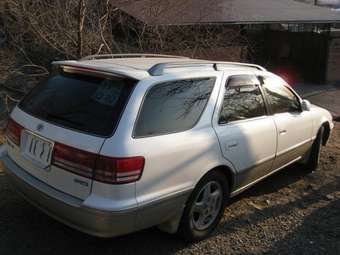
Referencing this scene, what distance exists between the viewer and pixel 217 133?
3.80 m

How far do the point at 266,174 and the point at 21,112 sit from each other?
2.56 m

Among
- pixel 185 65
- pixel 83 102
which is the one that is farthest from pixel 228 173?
A: pixel 83 102

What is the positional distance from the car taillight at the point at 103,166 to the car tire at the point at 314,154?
3.33 metres

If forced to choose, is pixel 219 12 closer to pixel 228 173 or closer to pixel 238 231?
pixel 228 173

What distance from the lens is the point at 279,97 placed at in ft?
16.0

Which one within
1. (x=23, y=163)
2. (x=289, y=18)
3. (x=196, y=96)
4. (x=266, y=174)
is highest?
(x=289, y=18)

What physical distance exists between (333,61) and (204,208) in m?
12.1

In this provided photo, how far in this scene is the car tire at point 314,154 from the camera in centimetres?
575

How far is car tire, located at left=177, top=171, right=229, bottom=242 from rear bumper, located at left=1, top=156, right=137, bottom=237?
0.62 metres

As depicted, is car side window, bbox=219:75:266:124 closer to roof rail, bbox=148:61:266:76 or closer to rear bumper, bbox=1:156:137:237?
roof rail, bbox=148:61:266:76

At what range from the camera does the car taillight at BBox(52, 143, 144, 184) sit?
3.02m

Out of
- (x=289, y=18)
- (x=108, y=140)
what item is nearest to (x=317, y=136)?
(x=108, y=140)

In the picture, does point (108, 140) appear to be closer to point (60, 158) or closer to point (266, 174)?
point (60, 158)

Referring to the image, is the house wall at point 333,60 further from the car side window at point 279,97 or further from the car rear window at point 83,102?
the car rear window at point 83,102
